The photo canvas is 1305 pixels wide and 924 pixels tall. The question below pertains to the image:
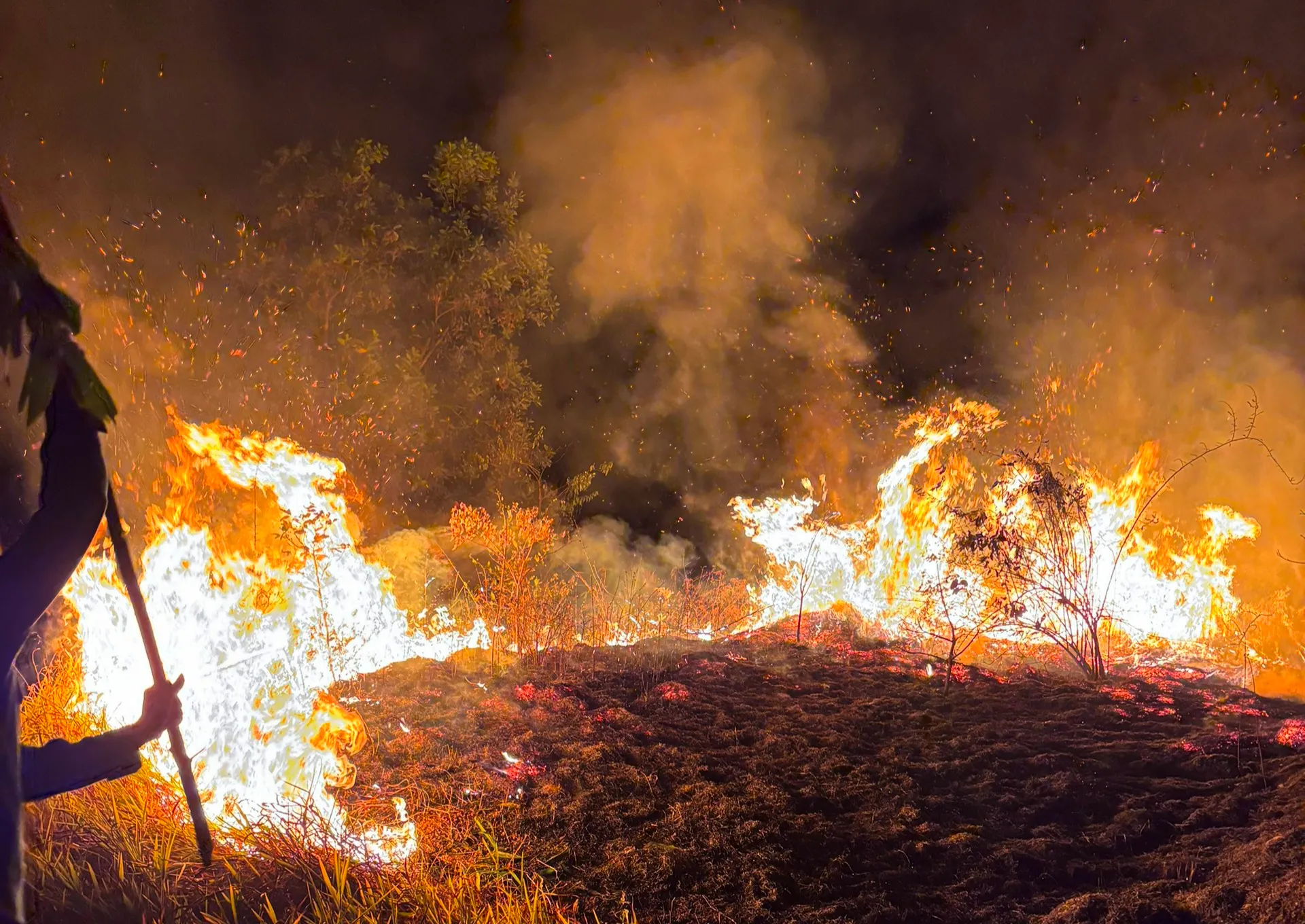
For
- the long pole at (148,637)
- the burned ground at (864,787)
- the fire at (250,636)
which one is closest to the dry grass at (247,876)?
the fire at (250,636)

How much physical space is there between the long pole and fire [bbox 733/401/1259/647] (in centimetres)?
661

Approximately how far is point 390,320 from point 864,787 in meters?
8.28

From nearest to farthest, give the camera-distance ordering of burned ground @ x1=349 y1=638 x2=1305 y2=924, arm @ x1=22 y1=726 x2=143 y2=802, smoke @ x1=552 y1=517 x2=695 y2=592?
1. arm @ x1=22 y1=726 x2=143 y2=802
2. burned ground @ x1=349 y1=638 x2=1305 y2=924
3. smoke @ x1=552 y1=517 x2=695 y2=592

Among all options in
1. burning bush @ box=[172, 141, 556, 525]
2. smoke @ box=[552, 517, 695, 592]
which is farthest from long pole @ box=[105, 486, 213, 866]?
smoke @ box=[552, 517, 695, 592]

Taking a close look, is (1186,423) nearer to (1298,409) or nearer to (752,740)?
(1298,409)

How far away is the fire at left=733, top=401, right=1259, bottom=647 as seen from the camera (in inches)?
305

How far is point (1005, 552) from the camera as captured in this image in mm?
7535

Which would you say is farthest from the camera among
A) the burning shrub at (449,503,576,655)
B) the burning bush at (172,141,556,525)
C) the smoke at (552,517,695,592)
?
the smoke at (552,517,695,592)

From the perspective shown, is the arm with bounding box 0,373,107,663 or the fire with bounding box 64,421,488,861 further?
the fire with bounding box 64,421,488,861

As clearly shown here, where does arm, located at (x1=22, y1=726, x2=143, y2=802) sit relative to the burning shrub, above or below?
below

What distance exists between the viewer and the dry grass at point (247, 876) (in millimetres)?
3234

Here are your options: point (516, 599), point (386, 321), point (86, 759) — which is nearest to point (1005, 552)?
point (516, 599)

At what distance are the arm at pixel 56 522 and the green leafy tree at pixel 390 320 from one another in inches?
307

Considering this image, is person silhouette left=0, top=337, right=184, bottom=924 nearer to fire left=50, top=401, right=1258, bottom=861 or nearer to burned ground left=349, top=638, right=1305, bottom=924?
fire left=50, top=401, right=1258, bottom=861
